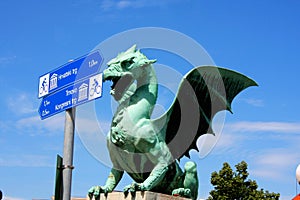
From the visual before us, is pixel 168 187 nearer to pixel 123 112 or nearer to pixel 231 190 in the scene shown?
pixel 123 112

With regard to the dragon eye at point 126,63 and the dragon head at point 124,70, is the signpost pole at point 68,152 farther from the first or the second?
the dragon eye at point 126,63

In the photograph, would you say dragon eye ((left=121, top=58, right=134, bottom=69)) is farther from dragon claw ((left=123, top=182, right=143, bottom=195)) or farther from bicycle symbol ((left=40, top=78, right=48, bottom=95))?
bicycle symbol ((left=40, top=78, right=48, bottom=95))

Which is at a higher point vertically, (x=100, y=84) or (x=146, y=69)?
(x=146, y=69)

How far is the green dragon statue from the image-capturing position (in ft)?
28.2

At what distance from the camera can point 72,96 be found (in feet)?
18.3

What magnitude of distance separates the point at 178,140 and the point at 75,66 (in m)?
4.21

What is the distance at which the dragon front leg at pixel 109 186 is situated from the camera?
8805 mm

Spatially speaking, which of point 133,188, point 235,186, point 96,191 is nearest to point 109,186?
point 96,191

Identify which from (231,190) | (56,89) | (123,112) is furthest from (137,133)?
(231,190)

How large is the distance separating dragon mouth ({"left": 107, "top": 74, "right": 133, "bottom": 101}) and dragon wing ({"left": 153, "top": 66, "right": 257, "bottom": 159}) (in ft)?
2.46

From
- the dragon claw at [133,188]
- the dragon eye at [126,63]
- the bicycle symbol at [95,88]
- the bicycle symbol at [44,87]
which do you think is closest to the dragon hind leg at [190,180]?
the dragon claw at [133,188]

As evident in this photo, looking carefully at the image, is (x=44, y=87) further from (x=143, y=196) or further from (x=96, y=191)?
(x=96, y=191)

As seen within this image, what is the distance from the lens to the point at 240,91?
10.1 meters

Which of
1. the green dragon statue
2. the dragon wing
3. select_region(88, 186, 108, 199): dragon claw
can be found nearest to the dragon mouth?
the green dragon statue
